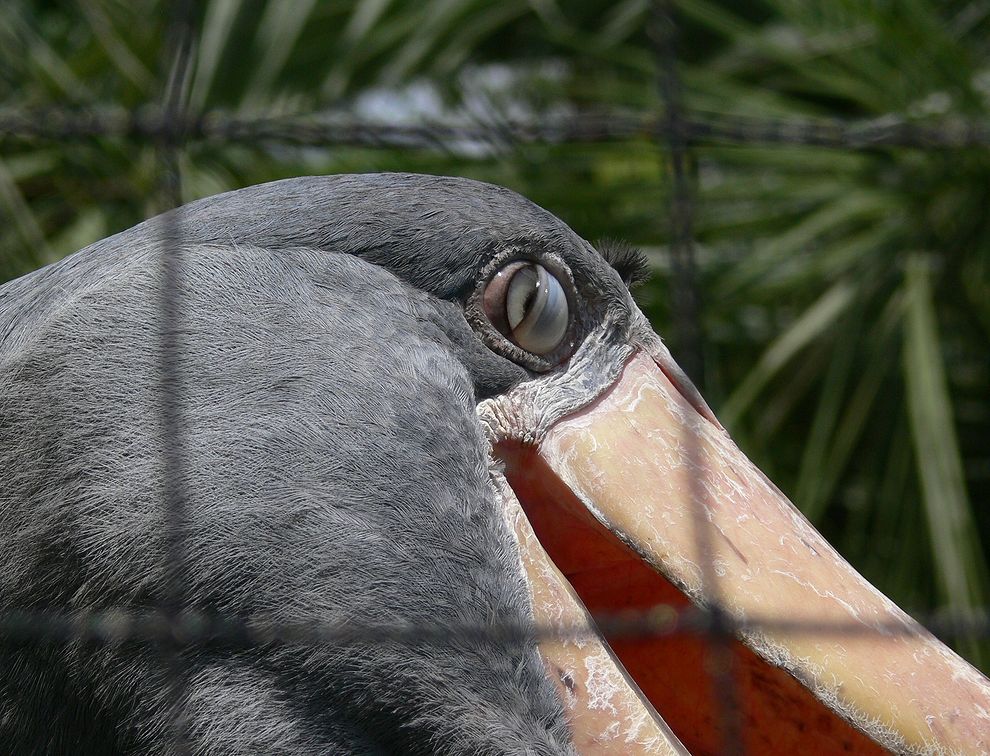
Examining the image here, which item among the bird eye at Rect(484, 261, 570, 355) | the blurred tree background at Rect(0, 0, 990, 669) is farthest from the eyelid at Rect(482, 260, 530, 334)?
the blurred tree background at Rect(0, 0, 990, 669)

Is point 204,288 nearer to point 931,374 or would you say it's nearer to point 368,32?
point 931,374

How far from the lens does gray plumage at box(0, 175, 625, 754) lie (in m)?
1.08

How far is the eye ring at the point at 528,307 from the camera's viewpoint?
1258mm

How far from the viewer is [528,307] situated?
1278mm

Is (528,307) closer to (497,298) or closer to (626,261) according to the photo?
(497,298)

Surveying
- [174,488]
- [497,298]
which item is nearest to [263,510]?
[174,488]

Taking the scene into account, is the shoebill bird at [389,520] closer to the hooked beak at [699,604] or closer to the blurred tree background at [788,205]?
the hooked beak at [699,604]

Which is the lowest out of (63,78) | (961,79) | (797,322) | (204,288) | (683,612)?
(683,612)

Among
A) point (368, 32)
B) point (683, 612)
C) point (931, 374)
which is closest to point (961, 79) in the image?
point (931, 374)

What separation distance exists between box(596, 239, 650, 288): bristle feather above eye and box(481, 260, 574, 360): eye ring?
165 mm

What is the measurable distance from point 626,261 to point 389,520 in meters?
0.50

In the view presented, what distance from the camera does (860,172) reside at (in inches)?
122

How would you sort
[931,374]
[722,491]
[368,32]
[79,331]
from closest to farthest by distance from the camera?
[79,331]
[722,491]
[931,374]
[368,32]

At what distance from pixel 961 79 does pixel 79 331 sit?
2.23 m
